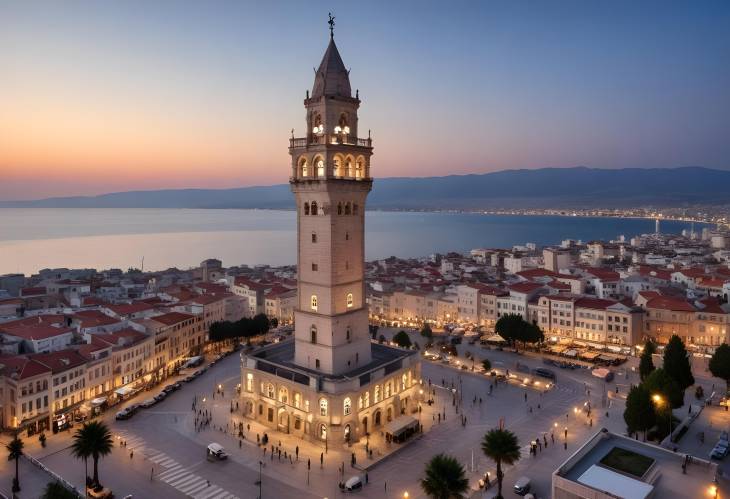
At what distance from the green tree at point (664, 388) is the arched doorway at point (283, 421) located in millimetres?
27747

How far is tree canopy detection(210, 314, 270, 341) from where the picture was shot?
228 ft

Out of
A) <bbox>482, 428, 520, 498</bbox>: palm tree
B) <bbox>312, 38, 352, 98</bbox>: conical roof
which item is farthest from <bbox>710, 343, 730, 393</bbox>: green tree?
<bbox>312, 38, 352, 98</bbox>: conical roof

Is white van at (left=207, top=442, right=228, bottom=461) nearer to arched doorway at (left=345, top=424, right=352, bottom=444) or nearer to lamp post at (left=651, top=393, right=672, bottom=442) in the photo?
arched doorway at (left=345, top=424, right=352, bottom=444)

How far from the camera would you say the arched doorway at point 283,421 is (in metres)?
43.6

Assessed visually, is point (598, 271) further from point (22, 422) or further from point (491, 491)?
point (22, 422)

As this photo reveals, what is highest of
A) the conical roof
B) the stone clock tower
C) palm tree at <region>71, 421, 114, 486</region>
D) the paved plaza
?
the conical roof

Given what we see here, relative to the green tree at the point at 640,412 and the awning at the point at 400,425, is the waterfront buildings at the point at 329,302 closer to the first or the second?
the awning at the point at 400,425

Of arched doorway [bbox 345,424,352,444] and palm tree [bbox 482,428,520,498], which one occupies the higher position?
palm tree [bbox 482,428,520,498]

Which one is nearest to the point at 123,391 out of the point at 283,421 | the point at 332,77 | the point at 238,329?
the point at 283,421

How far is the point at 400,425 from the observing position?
4188cm

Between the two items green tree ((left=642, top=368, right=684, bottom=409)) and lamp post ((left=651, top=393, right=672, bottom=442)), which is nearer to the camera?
lamp post ((left=651, top=393, right=672, bottom=442))

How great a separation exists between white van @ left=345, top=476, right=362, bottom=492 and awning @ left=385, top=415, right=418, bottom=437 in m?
6.74

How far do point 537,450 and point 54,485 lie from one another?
30.5 meters

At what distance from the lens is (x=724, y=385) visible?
175 feet
